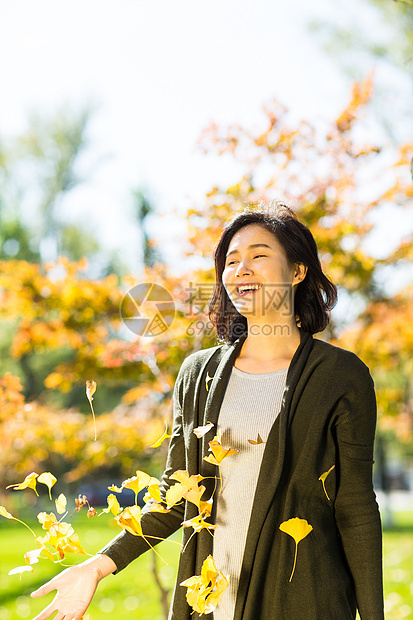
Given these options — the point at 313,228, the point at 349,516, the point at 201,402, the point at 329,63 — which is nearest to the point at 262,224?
the point at 201,402

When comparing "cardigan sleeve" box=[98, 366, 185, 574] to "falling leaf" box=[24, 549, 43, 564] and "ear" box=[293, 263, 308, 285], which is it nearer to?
"falling leaf" box=[24, 549, 43, 564]

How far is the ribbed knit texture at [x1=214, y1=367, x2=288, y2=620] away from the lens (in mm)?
1197

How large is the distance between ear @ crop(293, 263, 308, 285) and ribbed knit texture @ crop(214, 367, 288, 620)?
258 millimetres

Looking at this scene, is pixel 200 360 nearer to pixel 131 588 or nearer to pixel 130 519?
pixel 130 519

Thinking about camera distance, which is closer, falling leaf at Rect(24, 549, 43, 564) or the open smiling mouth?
falling leaf at Rect(24, 549, 43, 564)

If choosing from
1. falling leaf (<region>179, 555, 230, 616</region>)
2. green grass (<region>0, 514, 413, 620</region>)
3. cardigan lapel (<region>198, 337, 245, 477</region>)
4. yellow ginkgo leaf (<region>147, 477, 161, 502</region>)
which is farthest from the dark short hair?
green grass (<region>0, 514, 413, 620</region>)

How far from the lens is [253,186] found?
10.9 feet

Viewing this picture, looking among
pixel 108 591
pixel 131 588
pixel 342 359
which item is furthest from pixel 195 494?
pixel 131 588

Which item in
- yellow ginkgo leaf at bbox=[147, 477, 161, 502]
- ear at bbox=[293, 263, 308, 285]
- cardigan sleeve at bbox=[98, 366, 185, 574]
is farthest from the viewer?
ear at bbox=[293, 263, 308, 285]

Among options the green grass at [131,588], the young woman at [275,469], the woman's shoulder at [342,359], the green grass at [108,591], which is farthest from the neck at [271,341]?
the green grass at [108,591]

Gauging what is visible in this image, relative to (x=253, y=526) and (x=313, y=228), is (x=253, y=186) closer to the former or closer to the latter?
(x=313, y=228)

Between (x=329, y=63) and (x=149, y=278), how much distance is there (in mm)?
6865

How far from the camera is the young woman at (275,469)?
3.67ft

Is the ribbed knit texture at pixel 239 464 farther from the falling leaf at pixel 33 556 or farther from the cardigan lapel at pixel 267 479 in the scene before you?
the falling leaf at pixel 33 556
